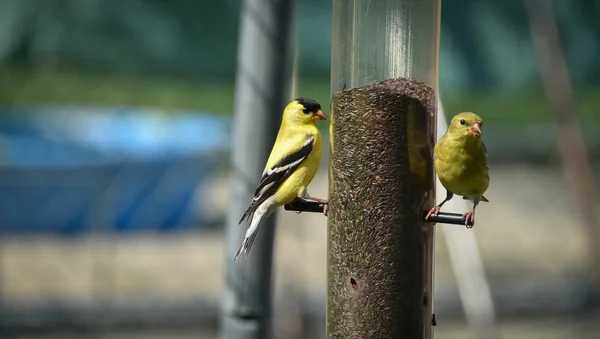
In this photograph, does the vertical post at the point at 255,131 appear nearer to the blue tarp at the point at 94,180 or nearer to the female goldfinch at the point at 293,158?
the female goldfinch at the point at 293,158

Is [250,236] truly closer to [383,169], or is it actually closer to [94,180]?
[383,169]

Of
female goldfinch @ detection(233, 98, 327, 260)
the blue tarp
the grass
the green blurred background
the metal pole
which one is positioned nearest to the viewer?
female goldfinch @ detection(233, 98, 327, 260)

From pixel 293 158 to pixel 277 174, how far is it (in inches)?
4.2

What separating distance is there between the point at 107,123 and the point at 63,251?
1.68 metres

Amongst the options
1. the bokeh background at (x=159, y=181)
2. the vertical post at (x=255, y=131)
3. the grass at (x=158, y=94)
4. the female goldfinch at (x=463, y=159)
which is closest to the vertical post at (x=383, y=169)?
the female goldfinch at (x=463, y=159)

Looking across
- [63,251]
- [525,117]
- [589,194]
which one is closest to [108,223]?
[63,251]

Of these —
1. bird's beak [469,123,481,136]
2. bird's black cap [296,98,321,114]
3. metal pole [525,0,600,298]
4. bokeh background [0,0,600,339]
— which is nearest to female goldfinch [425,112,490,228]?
bird's beak [469,123,481,136]

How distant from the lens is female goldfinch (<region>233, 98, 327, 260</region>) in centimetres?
239

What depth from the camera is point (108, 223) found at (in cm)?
568

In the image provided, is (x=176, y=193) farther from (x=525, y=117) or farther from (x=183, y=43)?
(x=525, y=117)

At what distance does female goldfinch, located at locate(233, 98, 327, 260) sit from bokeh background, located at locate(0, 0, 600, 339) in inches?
101

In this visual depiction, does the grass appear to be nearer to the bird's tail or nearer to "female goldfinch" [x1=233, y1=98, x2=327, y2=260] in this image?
"female goldfinch" [x1=233, y1=98, x2=327, y2=260]

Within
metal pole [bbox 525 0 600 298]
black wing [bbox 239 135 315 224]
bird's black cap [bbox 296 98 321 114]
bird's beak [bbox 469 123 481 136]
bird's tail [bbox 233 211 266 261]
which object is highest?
metal pole [bbox 525 0 600 298]

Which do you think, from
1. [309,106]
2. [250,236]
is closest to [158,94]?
[309,106]
